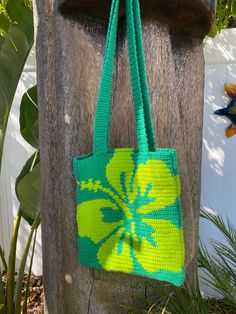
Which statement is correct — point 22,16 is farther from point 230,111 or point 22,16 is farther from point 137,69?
point 230,111

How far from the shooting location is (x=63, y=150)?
700 mm

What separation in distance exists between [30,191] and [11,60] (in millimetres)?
420

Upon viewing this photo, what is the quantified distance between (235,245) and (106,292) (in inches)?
20.8

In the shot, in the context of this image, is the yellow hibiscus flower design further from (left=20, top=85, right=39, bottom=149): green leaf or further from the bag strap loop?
(left=20, top=85, right=39, bottom=149): green leaf

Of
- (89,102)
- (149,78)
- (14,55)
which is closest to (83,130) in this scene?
(89,102)

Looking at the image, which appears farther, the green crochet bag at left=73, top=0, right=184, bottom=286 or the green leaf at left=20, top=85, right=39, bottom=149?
the green leaf at left=20, top=85, right=39, bottom=149

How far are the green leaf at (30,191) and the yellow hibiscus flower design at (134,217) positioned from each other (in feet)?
1.20

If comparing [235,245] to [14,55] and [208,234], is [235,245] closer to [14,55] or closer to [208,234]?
[208,234]

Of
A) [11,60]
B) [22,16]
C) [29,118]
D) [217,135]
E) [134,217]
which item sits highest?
[22,16]

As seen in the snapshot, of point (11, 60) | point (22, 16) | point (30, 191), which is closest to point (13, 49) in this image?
point (11, 60)

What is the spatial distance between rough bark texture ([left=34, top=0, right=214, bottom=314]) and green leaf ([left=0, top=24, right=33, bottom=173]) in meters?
0.28

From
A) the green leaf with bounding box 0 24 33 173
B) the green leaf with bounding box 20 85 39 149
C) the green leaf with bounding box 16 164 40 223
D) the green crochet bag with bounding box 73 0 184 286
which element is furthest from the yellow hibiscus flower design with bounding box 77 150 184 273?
the green leaf with bounding box 20 85 39 149

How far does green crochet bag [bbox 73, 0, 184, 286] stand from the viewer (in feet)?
1.87

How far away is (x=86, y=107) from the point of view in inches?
26.8
